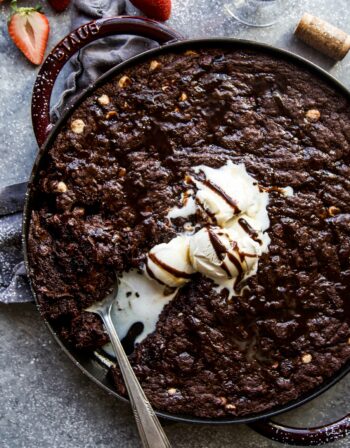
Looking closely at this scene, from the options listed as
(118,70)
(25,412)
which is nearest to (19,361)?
(25,412)

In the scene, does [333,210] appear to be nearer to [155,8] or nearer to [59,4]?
[155,8]

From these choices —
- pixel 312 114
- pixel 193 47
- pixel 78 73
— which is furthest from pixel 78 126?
pixel 312 114

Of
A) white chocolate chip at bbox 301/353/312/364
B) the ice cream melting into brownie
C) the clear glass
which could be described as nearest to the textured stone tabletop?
the clear glass

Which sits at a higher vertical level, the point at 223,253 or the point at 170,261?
the point at 223,253

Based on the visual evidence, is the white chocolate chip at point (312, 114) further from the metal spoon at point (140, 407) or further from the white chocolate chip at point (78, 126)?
the metal spoon at point (140, 407)

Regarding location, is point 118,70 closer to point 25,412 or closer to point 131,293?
point 131,293

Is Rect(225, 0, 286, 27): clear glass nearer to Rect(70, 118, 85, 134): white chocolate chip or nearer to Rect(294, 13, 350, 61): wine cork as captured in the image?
Rect(294, 13, 350, 61): wine cork
